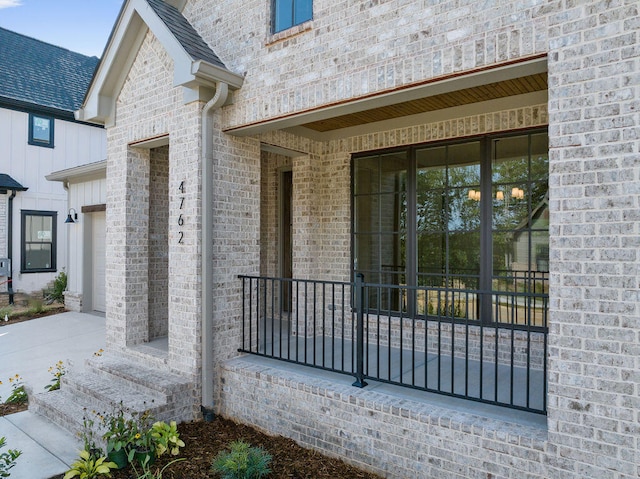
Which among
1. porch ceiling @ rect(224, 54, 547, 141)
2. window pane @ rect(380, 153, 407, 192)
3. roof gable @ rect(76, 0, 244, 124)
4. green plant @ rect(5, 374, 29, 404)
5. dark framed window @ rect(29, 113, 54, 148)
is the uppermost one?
dark framed window @ rect(29, 113, 54, 148)

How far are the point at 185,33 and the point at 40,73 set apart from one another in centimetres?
1146

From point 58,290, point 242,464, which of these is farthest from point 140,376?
point 58,290

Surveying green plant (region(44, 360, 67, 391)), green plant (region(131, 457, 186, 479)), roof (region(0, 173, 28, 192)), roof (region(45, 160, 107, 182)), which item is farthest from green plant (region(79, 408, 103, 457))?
roof (region(0, 173, 28, 192))

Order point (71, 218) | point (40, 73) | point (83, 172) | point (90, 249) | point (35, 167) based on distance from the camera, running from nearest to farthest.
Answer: point (83, 172), point (90, 249), point (71, 218), point (35, 167), point (40, 73)

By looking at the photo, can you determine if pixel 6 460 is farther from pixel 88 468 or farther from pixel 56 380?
pixel 56 380

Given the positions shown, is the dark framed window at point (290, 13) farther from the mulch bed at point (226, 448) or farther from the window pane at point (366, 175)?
the mulch bed at point (226, 448)

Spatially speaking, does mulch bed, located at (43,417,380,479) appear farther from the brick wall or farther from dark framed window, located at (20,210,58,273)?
dark framed window, located at (20,210,58,273)

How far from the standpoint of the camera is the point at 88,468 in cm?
335

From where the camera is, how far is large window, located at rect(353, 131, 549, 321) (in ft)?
15.2

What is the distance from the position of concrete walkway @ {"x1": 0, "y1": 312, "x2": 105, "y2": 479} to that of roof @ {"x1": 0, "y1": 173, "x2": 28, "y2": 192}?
3932 mm

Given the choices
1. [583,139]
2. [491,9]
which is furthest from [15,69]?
[583,139]

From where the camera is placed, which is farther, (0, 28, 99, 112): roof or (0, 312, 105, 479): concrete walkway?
(0, 28, 99, 112): roof

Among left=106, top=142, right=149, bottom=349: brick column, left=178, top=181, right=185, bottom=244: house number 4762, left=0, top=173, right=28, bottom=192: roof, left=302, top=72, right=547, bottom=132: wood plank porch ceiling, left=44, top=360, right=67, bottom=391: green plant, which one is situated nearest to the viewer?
left=302, top=72, right=547, bottom=132: wood plank porch ceiling

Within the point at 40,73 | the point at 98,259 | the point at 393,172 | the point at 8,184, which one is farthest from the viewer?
the point at 40,73
